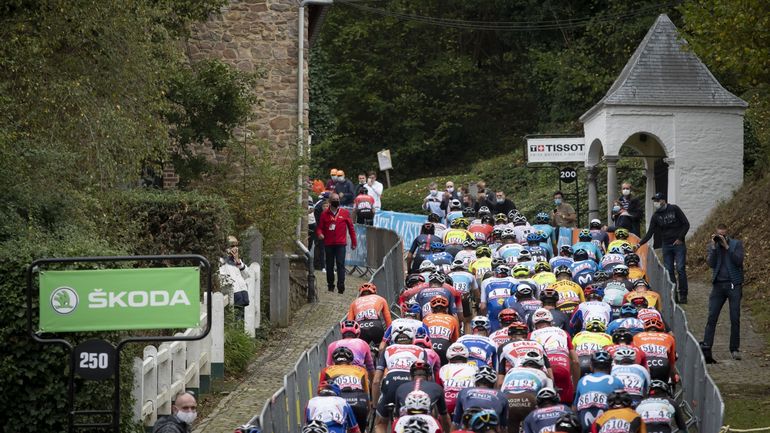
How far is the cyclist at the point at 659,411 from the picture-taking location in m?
14.1

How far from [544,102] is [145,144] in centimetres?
4418

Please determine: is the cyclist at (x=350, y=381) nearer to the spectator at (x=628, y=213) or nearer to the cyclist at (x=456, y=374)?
the cyclist at (x=456, y=374)

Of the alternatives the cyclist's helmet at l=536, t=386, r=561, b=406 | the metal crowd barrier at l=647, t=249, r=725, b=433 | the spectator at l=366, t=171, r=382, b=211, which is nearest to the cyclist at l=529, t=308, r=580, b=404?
the metal crowd barrier at l=647, t=249, r=725, b=433

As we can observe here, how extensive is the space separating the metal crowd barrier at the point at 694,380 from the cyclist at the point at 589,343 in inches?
44.4

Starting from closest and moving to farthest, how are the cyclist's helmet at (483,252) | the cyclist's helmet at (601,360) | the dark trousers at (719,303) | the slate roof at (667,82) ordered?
1. the cyclist's helmet at (601,360)
2. the dark trousers at (719,303)
3. the cyclist's helmet at (483,252)
4. the slate roof at (667,82)

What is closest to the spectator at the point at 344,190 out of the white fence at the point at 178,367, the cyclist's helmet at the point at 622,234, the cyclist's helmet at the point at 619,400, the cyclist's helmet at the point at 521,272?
the cyclist's helmet at the point at 622,234

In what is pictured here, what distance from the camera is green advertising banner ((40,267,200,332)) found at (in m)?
12.1

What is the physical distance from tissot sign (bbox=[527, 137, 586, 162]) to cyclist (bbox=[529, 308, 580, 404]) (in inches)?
747

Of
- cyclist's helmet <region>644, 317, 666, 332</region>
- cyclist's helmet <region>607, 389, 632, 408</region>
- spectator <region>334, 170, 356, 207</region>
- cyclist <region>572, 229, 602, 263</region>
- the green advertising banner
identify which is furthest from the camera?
spectator <region>334, 170, 356, 207</region>

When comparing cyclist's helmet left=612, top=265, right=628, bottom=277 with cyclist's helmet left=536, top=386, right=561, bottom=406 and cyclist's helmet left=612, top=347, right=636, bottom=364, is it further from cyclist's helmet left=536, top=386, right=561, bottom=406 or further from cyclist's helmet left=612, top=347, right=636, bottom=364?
cyclist's helmet left=536, top=386, right=561, bottom=406

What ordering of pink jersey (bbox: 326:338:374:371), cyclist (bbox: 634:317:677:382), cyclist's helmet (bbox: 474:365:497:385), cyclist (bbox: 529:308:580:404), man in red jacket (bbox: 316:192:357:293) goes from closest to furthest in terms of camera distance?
cyclist's helmet (bbox: 474:365:497:385) < pink jersey (bbox: 326:338:374:371) < cyclist (bbox: 529:308:580:404) < cyclist (bbox: 634:317:677:382) < man in red jacket (bbox: 316:192:357:293)

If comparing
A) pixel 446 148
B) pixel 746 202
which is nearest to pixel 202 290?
pixel 746 202

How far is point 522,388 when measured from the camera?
15328 millimetres

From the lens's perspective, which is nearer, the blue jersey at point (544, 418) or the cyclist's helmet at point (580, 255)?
the blue jersey at point (544, 418)
